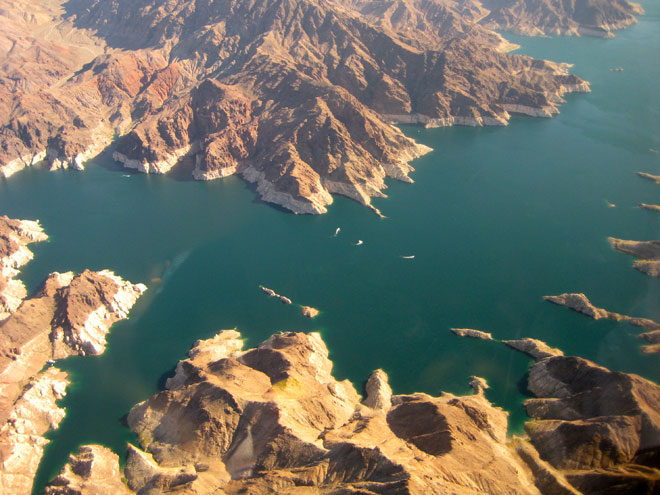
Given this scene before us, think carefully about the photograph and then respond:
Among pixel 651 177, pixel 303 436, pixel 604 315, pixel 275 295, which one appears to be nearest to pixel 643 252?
pixel 604 315

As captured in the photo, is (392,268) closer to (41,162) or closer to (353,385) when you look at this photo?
(353,385)

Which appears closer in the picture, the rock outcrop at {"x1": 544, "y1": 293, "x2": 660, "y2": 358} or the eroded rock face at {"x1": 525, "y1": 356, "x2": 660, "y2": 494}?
the eroded rock face at {"x1": 525, "y1": 356, "x2": 660, "y2": 494}

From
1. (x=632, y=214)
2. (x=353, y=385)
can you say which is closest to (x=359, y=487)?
(x=353, y=385)

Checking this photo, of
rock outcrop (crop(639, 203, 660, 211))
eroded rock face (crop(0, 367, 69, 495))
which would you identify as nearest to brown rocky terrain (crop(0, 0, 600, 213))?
rock outcrop (crop(639, 203, 660, 211))

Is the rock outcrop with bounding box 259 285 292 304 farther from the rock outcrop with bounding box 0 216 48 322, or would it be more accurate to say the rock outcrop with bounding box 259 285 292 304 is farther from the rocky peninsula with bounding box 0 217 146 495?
the rock outcrop with bounding box 0 216 48 322

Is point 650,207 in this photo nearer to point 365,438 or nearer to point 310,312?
point 310,312
